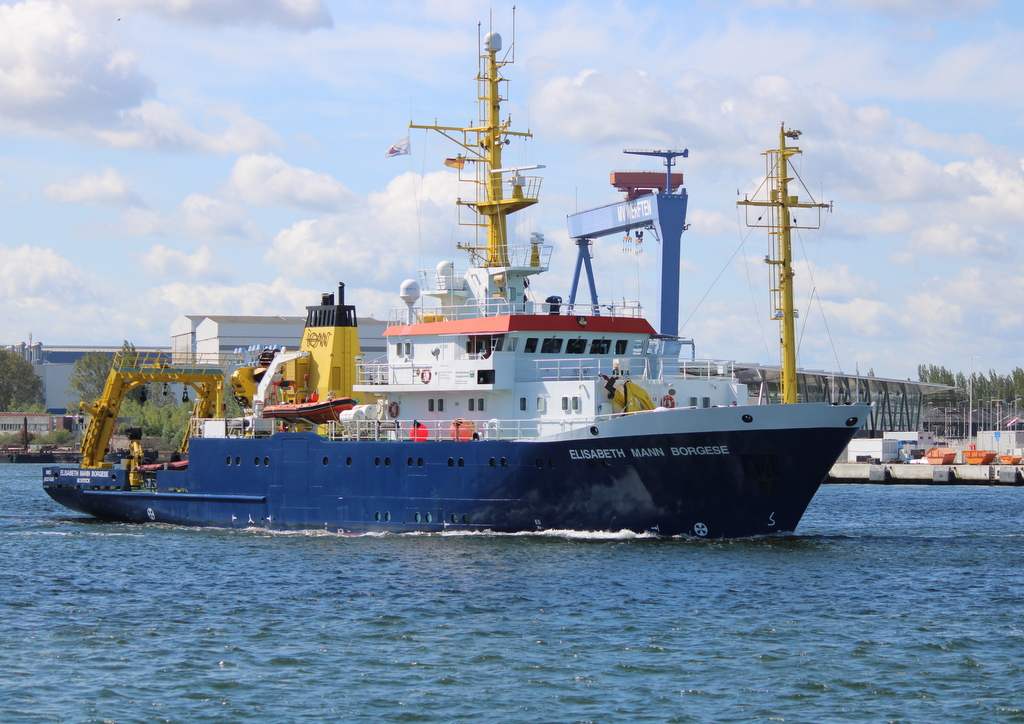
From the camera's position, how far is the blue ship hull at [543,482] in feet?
89.9

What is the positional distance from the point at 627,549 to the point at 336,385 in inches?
511

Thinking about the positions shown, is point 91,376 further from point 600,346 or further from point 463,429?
point 600,346

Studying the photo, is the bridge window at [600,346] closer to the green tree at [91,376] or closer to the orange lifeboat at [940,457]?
the orange lifeboat at [940,457]

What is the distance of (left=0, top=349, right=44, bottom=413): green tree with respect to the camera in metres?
134

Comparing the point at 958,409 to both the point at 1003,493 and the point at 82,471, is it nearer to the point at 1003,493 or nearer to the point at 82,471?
the point at 1003,493

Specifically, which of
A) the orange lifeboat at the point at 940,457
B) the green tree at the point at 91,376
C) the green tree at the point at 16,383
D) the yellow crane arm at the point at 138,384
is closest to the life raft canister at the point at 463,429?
the yellow crane arm at the point at 138,384

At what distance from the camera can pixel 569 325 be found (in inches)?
1237

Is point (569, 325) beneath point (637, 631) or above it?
above

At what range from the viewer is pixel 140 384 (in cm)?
4038

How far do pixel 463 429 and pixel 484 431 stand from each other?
0.54m

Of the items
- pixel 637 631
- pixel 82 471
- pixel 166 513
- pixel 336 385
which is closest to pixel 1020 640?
pixel 637 631

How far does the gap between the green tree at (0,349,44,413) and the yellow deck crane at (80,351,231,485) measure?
99425 millimetres

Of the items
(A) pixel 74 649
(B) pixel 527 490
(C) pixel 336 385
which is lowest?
(A) pixel 74 649

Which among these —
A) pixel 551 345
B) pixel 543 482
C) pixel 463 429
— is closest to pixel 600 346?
pixel 551 345
